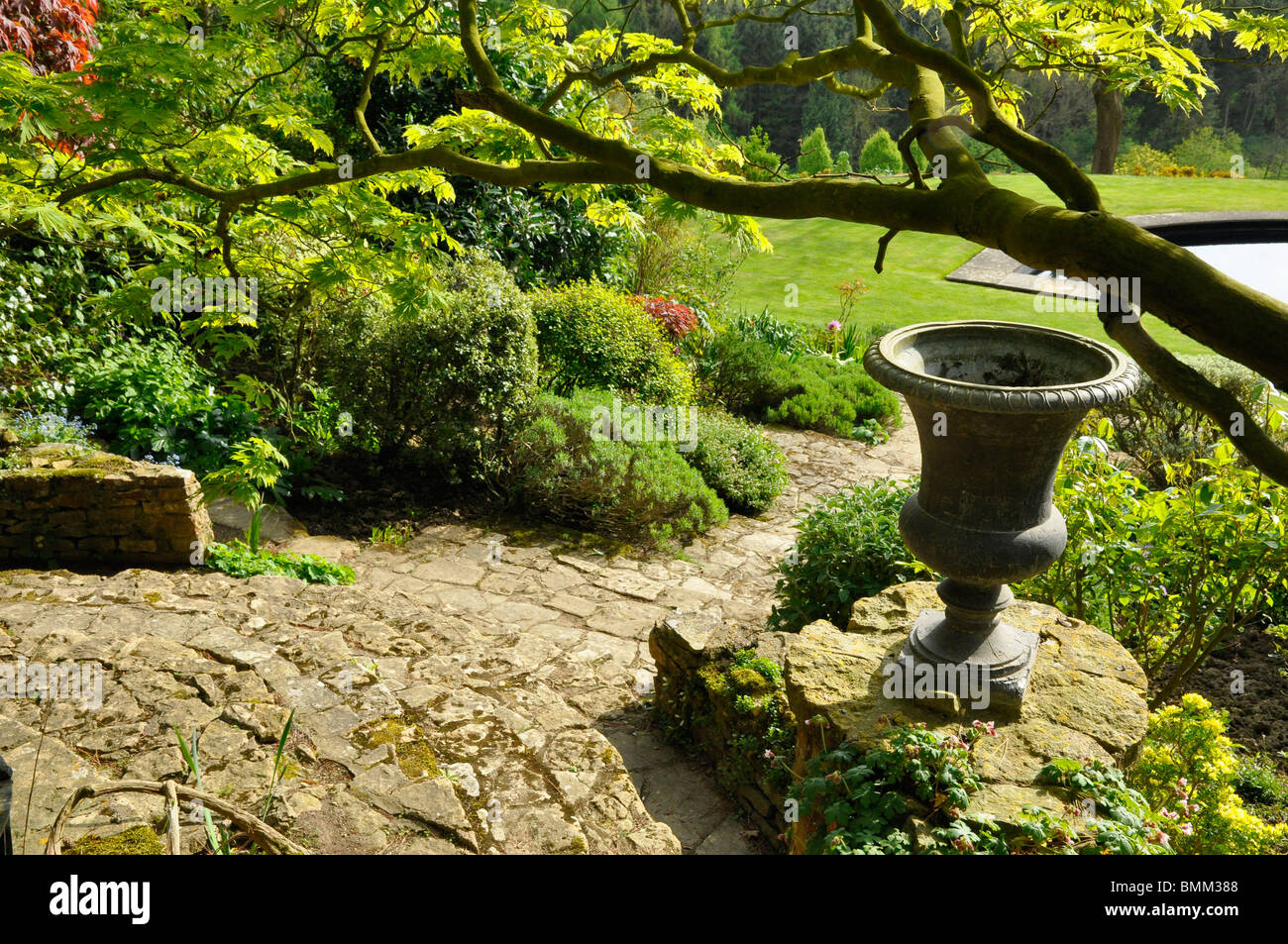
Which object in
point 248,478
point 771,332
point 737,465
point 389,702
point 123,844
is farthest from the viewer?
point 771,332

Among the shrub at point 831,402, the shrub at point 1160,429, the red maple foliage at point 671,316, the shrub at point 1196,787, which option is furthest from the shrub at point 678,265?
the shrub at point 1196,787

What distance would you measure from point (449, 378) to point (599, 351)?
1841 mm

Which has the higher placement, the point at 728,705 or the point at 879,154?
the point at 879,154

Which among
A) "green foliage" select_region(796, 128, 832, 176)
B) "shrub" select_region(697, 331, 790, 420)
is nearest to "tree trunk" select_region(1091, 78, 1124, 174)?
"green foliage" select_region(796, 128, 832, 176)

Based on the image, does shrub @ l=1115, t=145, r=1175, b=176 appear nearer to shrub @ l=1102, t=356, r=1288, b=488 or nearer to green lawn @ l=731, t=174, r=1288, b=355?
green lawn @ l=731, t=174, r=1288, b=355

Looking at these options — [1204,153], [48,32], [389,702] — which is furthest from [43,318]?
[1204,153]

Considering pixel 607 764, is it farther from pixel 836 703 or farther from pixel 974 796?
pixel 974 796

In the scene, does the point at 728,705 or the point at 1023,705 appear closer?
the point at 1023,705

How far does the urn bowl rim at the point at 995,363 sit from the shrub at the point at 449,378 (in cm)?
425

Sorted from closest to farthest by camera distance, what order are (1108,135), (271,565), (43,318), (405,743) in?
(405,743) → (271,565) → (43,318) → (1108,135)

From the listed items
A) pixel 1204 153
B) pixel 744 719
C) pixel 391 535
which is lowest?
pixel 744 719

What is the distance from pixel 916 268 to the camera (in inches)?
707

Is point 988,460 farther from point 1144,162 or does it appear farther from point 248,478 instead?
point 1144,162

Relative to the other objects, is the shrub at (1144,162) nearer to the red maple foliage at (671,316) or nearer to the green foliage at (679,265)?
the green foliage at (679,265)
